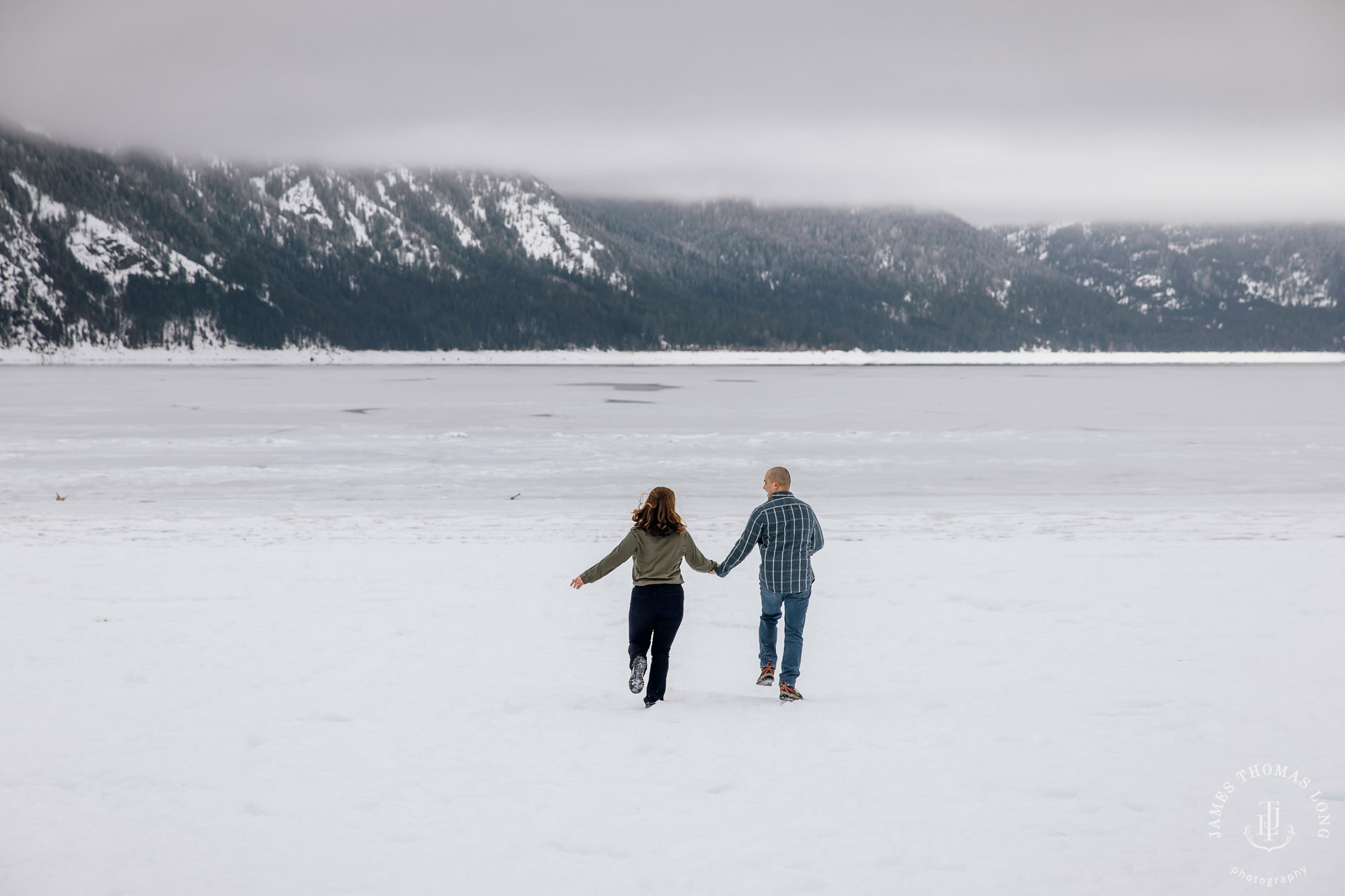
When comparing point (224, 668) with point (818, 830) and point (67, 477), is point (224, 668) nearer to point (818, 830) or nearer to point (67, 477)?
point (818, 830)

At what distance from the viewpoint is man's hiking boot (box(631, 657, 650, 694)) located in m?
6.71

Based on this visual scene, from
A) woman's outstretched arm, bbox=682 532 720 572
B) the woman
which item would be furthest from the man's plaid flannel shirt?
the woman

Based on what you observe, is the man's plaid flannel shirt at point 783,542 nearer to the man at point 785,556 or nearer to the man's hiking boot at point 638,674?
the man at point 785,556

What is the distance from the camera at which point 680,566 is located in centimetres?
683

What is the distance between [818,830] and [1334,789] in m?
2.74

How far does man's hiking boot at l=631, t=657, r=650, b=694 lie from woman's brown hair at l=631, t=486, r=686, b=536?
86 cm

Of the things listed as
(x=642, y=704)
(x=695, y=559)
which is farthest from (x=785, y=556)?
(x=642, y=704)

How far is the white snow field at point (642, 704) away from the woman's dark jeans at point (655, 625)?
0.24 meters

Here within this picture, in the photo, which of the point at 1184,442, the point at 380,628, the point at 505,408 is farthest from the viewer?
the point at 505,408

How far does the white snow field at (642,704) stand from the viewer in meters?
4.76

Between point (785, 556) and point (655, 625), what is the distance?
0.96 m

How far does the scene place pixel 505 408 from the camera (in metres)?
46.5

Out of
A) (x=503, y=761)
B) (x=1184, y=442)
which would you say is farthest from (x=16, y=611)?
(x=1184, y=442)

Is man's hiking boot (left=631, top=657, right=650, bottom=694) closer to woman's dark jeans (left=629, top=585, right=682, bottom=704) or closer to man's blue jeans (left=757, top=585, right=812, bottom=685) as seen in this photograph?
woman's dark jeans (left=629, top=585, right=682, bottom=704)
